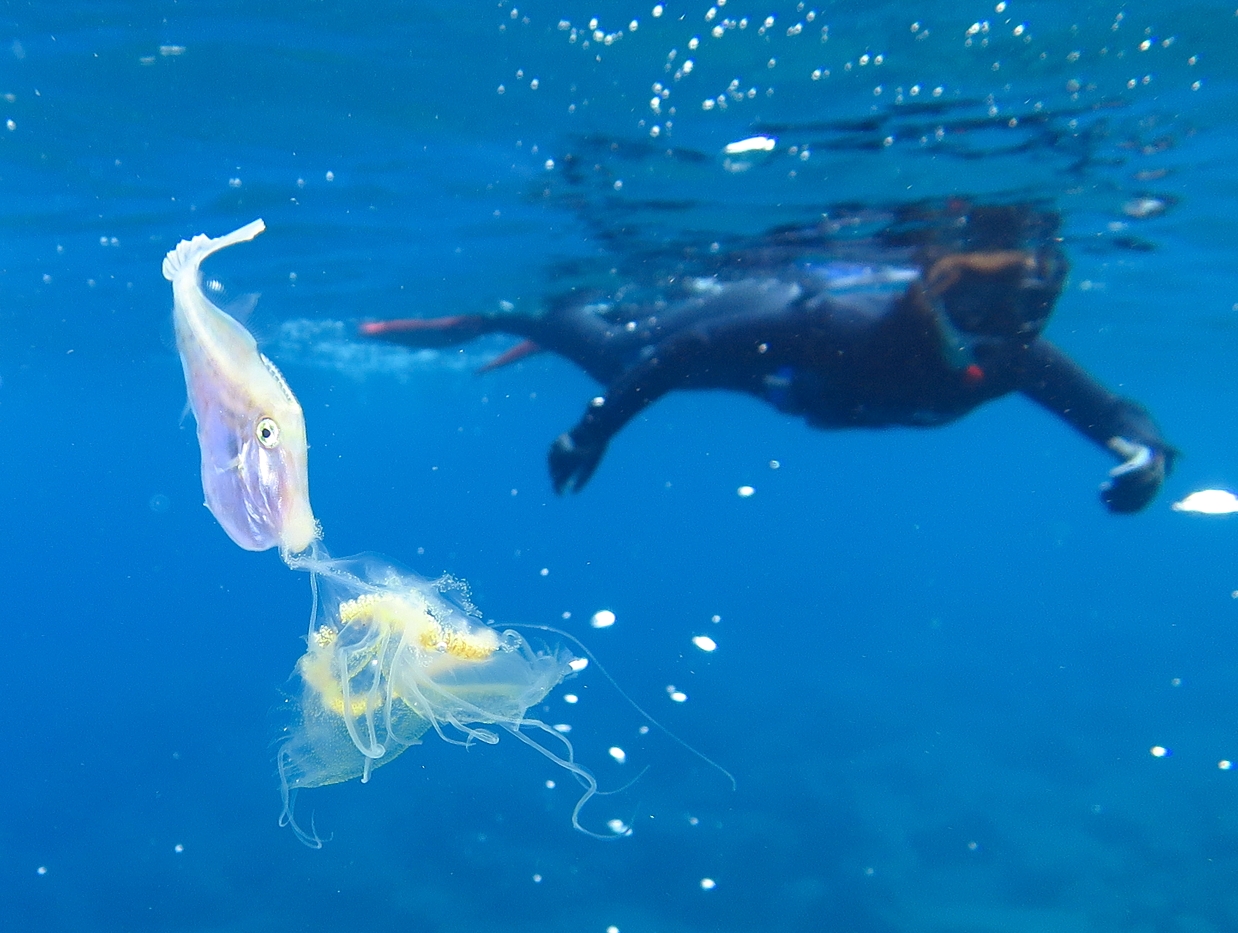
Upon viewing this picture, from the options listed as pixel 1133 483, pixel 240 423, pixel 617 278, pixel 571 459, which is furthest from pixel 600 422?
pixel 617 278

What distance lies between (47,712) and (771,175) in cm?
2662

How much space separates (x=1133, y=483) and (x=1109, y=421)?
1170mm

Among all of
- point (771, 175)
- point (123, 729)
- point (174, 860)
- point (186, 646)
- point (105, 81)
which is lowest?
point (186, 646)

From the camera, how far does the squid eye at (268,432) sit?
3.05 meters

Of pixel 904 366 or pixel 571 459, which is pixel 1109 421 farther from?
pixel 571 459

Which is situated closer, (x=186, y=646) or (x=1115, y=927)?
(x=1115, y=927)

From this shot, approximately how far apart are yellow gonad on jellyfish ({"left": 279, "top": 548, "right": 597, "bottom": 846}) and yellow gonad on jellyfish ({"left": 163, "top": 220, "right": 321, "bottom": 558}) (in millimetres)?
677

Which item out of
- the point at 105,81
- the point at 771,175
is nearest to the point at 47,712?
the point at 105,81

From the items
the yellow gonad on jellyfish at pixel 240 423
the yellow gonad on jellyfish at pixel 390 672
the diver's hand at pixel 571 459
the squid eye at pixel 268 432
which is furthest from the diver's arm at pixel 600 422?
the squid eye at pixel 268 432

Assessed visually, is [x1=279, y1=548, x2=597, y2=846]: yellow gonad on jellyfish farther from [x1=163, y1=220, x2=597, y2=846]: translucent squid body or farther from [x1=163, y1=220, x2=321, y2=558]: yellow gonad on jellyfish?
[x1=163, y1=220, x2=321, y2=558]: yellow gonad on jellyfish

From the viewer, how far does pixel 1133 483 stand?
5703 mm

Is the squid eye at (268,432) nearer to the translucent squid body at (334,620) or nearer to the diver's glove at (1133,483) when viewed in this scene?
the translucent squid body at (334,620)

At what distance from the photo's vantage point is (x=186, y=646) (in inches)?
1435

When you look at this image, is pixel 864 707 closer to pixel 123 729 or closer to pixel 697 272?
pixel 697 272
